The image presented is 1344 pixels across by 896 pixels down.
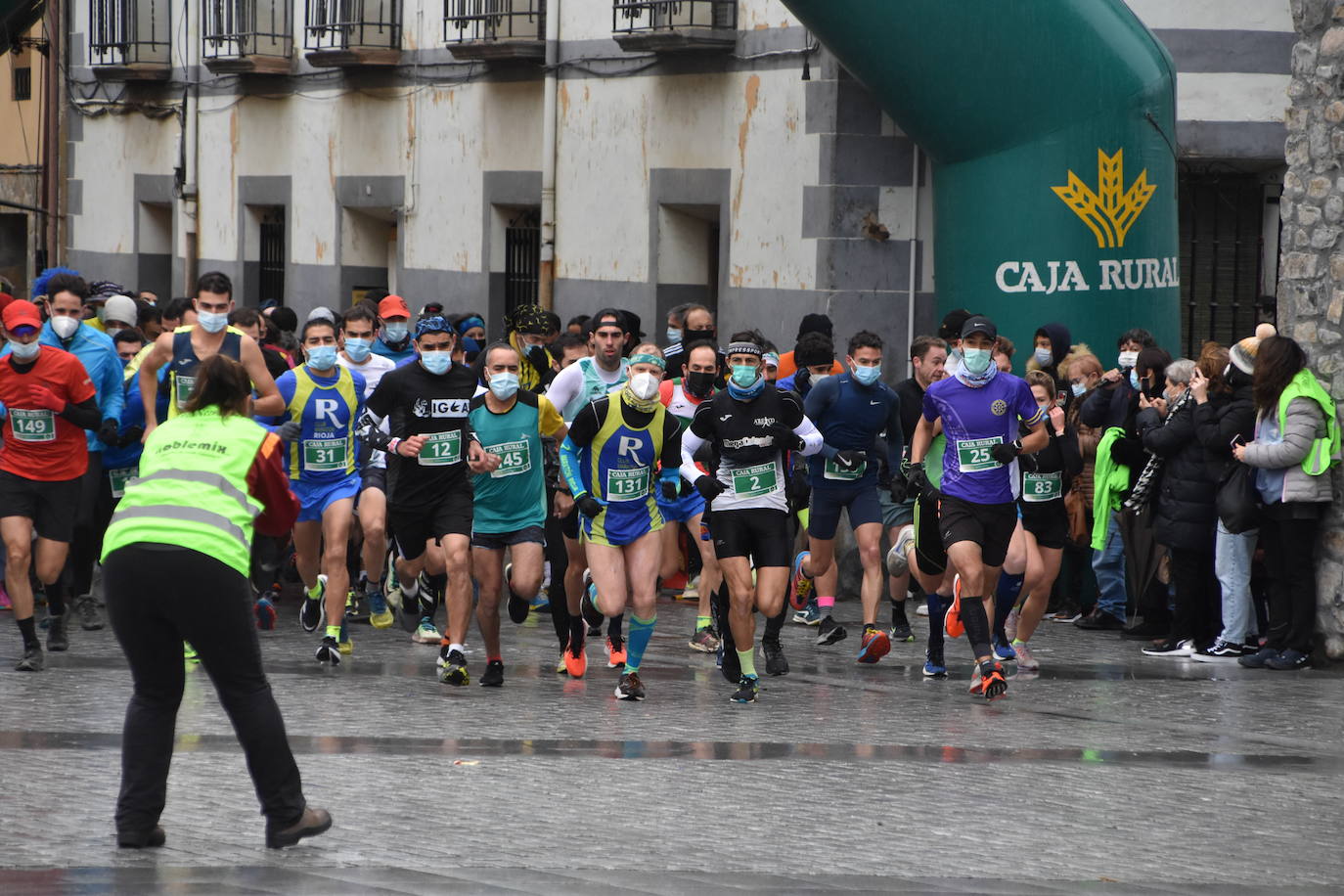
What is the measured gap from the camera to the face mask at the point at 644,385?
34.2 feet

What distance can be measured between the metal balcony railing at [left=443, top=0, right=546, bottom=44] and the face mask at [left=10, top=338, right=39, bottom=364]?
33.0ft

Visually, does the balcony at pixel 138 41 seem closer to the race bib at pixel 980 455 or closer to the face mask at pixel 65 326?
the face mask at pixel 65 326

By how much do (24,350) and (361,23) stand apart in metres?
12.4

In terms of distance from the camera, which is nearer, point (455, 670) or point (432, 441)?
point (455, 670)

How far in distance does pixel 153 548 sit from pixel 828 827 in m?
2.49

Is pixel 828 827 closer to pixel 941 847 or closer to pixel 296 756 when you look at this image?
pixel 941 847

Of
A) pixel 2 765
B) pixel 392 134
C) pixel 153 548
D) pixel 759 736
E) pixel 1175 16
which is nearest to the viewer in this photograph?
pixel 153 548

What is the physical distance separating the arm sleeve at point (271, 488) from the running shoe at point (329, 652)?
407 centimetres

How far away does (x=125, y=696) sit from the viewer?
1027 cm

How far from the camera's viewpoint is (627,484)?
34.5 feet

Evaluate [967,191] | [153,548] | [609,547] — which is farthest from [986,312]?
[153,548]

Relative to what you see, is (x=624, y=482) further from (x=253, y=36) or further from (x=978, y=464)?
(x=253, y=36)

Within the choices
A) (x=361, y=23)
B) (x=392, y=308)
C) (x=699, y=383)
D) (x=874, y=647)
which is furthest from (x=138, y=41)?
(x=874, y=647)

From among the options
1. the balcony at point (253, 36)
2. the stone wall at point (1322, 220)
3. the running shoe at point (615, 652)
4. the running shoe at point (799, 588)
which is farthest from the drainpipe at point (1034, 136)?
the balcony at point (253, 36)
